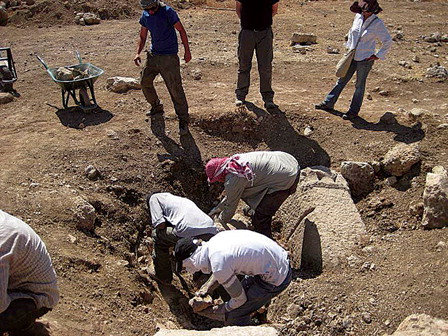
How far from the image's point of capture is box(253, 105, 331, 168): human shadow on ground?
22.2 ft

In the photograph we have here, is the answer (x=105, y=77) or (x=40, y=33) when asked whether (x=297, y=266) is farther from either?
(x=40, y=33)

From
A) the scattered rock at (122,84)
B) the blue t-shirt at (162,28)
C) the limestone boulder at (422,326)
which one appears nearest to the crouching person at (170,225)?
the limestone boulder at (422,326)

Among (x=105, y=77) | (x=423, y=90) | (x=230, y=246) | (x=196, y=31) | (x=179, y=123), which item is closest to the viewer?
(x=230, y=246)

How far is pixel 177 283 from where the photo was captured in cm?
530

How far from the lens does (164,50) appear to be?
20.8 ft

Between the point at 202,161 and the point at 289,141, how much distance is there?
4.34 ft

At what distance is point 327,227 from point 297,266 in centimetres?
56

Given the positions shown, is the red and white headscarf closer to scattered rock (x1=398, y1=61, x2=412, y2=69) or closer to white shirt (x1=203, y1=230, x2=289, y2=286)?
white shirt (x1=203, y1=230, x2=289, y2=286)

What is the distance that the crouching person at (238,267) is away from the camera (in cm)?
389

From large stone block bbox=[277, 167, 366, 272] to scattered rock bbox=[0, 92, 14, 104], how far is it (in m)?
4.64

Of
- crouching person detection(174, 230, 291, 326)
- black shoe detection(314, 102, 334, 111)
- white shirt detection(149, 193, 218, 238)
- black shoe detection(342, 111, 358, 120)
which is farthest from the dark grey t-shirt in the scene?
crouching person detection(174, 230, 291, 326)

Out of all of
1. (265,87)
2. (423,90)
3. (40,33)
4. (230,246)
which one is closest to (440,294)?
(230,246)

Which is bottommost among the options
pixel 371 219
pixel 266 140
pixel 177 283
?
pixel 177 283

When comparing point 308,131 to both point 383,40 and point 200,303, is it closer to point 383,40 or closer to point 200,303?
point 383,40
